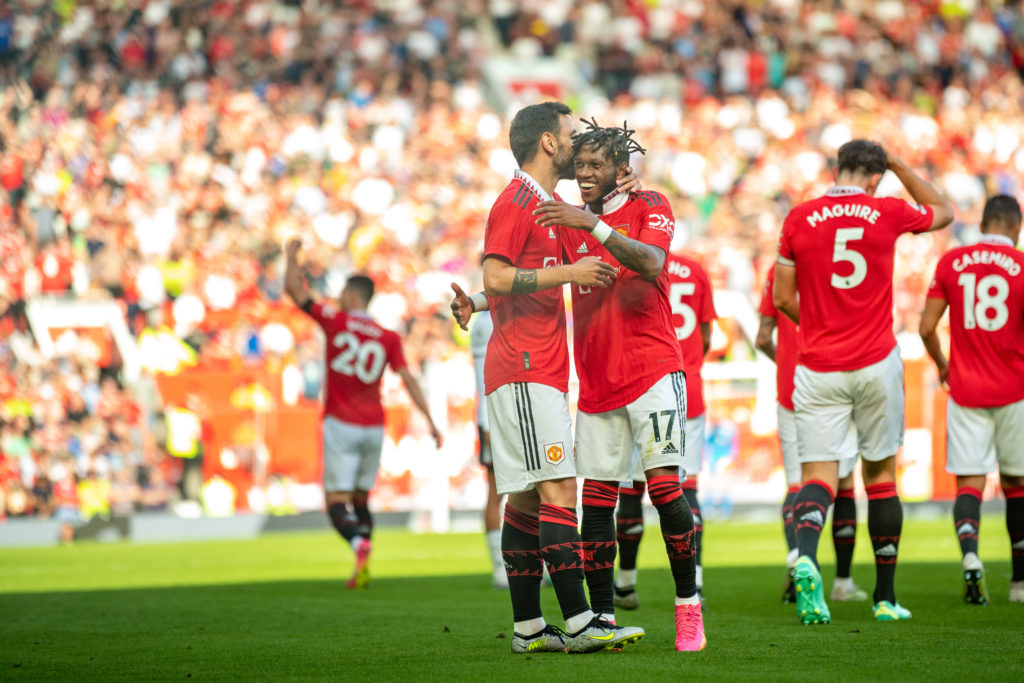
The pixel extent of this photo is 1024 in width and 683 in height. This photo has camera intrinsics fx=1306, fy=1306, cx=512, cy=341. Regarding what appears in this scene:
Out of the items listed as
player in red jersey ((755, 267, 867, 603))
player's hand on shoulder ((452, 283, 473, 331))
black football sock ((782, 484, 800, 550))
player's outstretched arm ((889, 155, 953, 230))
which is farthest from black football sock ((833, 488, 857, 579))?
player's hand on shoulder ((452, 283, 473, 331))

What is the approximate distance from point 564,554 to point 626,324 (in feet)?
3.40

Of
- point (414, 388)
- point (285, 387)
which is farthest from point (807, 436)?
point (285, 387)

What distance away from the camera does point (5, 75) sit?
21797 millimetres

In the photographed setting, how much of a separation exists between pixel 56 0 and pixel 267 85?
13.4 ft

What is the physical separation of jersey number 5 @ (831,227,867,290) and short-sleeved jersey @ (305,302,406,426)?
4.70 metres

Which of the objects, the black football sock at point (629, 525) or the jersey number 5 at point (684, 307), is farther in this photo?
the jersey number 5 at point (684, 307)

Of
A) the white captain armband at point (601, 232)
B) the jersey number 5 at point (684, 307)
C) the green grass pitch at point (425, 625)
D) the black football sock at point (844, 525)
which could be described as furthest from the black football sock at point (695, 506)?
the white captain armband at point (601, 232)

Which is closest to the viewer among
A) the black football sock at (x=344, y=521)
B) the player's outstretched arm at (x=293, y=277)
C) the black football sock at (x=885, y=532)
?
the black football sock at (x=885, y=532)

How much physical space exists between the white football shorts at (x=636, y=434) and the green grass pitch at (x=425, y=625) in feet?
2.65

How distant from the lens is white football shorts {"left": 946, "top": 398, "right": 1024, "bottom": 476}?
771 centimetres

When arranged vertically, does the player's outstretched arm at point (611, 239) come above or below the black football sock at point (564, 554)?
above

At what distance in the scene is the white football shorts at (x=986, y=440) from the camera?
7711mm

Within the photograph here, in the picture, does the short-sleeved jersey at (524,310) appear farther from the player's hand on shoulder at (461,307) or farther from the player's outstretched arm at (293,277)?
the player's outstretched arm at (293,277)

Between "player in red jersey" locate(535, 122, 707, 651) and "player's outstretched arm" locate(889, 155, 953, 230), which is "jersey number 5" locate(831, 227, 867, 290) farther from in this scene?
"player in red jersey" locate(535, 122, 707, 651)
